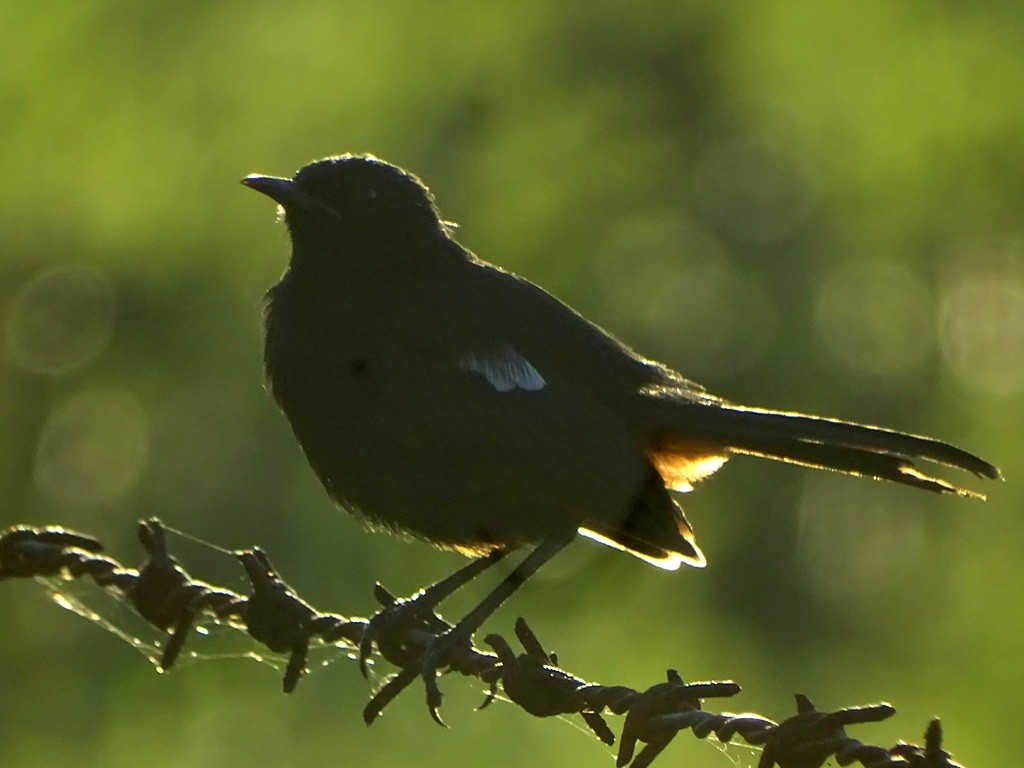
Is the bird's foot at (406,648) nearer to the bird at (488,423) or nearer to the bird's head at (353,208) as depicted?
the bird at (488,423)

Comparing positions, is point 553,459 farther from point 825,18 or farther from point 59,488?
point 825,18

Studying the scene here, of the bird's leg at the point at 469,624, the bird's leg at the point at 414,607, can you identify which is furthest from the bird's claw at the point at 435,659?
the bird's leg at the point at 414,607

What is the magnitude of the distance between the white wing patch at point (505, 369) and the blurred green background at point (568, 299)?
4.32m

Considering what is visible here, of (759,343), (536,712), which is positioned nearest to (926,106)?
(759,343)

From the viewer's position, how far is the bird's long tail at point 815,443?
12.5 ft

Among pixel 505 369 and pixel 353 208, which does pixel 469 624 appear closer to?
pixel 505 369

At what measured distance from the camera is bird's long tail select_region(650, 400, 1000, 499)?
3799mm

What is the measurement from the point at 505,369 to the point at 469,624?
2.52ft

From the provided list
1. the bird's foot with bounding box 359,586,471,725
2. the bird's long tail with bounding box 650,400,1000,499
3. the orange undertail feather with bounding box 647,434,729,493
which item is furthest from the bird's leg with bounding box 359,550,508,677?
the bird's long tail with bounding box 650,400,1000,499

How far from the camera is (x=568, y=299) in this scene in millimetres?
10883

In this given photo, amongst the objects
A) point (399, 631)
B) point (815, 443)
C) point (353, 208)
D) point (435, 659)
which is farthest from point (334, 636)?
point (353, 208)

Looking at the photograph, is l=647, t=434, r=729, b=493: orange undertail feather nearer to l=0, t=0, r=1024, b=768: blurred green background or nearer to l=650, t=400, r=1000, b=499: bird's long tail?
l=650, t=400, r=1000, b=499: bird's long tail

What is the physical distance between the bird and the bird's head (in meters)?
0.21

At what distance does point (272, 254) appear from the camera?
10938 millimetres
